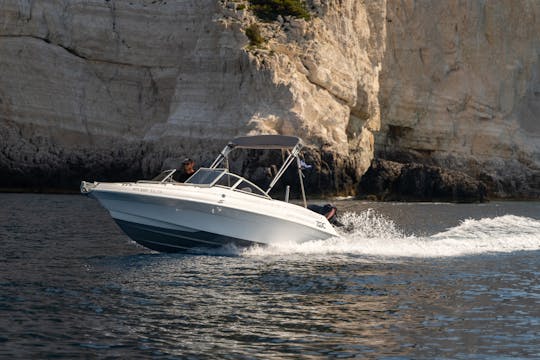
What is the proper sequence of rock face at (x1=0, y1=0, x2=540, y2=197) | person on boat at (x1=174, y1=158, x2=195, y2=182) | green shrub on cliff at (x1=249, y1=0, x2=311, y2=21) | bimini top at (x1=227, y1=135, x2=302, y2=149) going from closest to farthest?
person on boat at (x1=174, y1=158, x2=195, y2=182)
bimini top at (x1=227, y1=135, x2=302, y2=149)
rock face at (x1=0, y1=0, x2=540, y2=197)
green shrub on cliff at (x1=249, y1=0, x2=311, y2=21)

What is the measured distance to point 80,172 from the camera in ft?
156

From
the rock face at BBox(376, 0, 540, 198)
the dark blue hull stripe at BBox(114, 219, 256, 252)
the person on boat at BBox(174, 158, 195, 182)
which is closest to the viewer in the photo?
the dark blue hull stripe at BBox(114, 219, 256, 252)

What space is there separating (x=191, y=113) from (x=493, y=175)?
23.9 metres

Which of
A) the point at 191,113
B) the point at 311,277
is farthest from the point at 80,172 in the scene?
the point at 311,277

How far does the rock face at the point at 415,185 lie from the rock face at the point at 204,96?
119cm

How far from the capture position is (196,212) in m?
17.5

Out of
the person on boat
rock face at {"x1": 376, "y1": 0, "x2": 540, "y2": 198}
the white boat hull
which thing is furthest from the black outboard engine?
rock face at {"x1": 376, "y1": 0, "x2": 540, "y2": 198}

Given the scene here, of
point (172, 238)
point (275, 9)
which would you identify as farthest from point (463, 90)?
point (172, 238)

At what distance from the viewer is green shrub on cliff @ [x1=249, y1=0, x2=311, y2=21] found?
49.8 meters

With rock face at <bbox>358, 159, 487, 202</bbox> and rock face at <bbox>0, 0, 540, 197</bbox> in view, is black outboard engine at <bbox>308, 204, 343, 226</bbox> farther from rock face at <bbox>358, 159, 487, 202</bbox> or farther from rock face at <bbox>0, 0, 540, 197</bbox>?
rock face at <bbox>358, 159, 487, 202</bbox>

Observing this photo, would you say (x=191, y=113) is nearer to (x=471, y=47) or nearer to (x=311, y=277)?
(x=471, y=47)

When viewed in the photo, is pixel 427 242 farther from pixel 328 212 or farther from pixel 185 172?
pixel 185 172

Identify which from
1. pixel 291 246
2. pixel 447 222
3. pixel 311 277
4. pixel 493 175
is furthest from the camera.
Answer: pixel 493 175

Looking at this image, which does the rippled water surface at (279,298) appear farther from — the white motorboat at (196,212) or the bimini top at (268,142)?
the bimini top at (268,142)
